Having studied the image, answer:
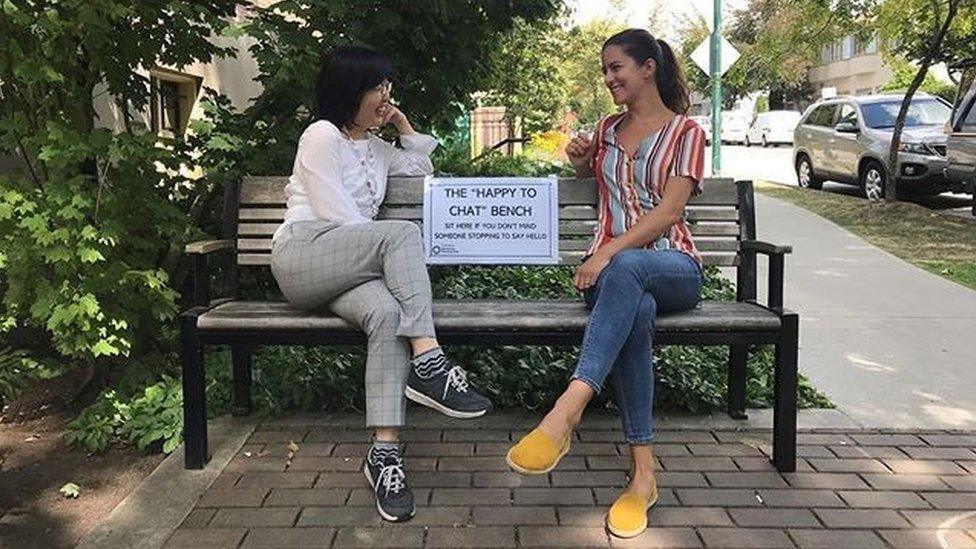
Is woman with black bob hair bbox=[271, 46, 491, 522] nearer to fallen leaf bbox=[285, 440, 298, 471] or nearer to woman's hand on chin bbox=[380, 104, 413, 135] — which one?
woman's hand on chin bbox=[380, 104, 413, 135]

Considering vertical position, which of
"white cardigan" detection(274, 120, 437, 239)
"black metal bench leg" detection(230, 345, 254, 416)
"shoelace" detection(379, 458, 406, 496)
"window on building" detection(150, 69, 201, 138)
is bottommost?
"shoelace" detection(379, 458, 406, 496)

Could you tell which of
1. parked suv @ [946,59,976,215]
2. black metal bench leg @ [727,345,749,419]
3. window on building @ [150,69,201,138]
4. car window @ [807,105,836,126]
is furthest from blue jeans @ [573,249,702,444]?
car window @ [807,105,836,126]

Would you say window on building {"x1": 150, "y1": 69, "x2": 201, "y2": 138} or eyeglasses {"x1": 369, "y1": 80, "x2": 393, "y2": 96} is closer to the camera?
eyeglasses {"x1": 369, "y1": 80, "x2": 393, "y2": 96}

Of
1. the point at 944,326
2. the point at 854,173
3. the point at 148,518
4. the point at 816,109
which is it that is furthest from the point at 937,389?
the point at 816,109

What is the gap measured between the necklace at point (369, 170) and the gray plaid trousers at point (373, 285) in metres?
0.33

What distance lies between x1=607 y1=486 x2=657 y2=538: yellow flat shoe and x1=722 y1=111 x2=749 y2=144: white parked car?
4173 cm

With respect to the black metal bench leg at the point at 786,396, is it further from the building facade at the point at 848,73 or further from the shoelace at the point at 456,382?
the building facade at the point at 848,73

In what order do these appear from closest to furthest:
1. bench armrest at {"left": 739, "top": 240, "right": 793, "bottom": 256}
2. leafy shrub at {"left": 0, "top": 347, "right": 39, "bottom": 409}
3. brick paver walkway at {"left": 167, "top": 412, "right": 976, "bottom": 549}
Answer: brick paver walkway at {"left": 167, "top": 412, "right": 976, "bottom": 549} < bench armrest at {"left": 739, "top": 240, "right": 793, "bottom": 256} < leafy shrub at {"left": 0, "top": 347, "right": 39, "bottom": 409}

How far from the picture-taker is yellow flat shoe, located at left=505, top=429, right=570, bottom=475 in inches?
111

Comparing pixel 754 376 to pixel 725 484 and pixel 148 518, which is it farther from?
pixel 148 518

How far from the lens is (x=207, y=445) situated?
3590 mm

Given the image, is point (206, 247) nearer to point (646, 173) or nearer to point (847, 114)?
point (646, 173)

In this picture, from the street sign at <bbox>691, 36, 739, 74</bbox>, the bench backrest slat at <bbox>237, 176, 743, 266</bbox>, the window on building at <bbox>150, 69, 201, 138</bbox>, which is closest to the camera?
the bench backrest slat at <bbox>237, 176, 743, 266</bbox>

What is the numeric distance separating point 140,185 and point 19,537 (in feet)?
4.97
